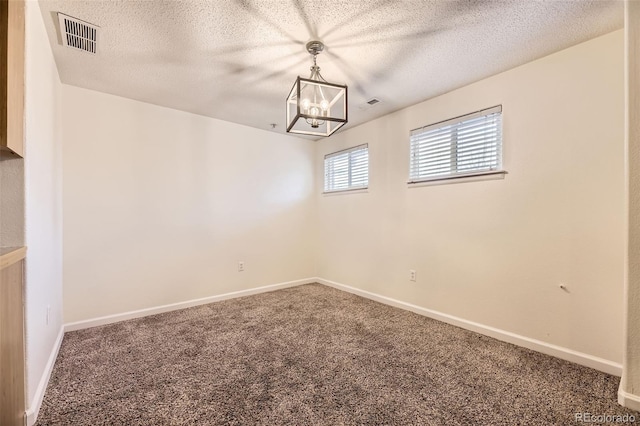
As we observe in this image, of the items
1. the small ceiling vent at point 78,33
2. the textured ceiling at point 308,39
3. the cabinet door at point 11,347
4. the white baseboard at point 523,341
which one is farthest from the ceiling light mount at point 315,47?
the white baseboard at point 523,341

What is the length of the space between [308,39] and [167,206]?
8.29ft

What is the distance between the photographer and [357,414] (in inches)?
63.6

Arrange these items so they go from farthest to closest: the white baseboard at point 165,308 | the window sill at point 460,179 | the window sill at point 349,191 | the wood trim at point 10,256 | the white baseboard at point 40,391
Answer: the window sill at point 349,191
the white baseboard at point 165,308
the window sill at point 460,179
the white baseboard at point 40,391
the wood trim at point 10,256

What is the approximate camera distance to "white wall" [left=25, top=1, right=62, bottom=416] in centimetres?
161

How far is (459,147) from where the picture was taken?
2.93 m

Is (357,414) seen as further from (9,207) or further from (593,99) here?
(593,99)

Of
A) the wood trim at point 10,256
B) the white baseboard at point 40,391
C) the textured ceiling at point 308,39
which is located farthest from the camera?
the textured ceiling at point 308,39

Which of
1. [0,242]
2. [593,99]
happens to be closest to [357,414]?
[0,242]

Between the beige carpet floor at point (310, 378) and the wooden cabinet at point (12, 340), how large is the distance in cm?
29

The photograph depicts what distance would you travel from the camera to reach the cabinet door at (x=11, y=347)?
1282 millimetres

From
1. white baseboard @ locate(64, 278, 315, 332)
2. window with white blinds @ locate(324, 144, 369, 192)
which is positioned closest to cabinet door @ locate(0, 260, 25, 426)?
white baseboard @ locate(64, 278, 315, 332)

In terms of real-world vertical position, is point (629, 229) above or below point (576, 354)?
above

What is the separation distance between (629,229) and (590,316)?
2.76ft

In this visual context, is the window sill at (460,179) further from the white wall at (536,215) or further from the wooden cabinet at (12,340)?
the wooden cabinet at (12,340)
